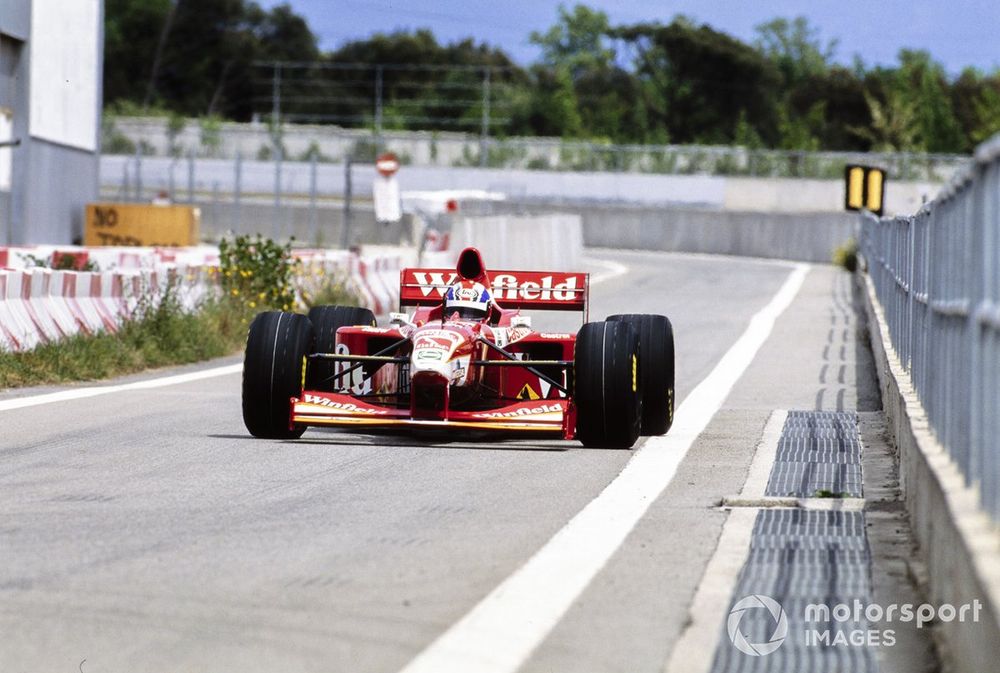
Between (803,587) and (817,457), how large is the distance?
426 centimetres

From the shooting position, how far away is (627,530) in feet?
26.7

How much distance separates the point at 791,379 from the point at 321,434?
681 cm

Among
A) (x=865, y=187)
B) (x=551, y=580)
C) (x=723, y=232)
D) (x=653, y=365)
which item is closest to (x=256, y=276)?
(x=653, y=365)

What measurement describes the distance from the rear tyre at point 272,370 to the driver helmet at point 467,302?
3.55ft

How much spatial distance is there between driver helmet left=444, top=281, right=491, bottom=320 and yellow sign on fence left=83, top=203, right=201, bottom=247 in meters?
29.0

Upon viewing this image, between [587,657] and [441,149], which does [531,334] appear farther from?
[441,149]

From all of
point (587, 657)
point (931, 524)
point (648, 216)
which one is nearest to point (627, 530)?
point (931, 524)

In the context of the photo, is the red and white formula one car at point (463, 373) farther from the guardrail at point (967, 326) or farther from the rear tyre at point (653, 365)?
the guardrail at point (967, 326)

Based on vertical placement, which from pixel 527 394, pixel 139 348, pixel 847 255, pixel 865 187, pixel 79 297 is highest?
pixel 865 187

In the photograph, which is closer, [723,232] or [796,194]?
[723,232]

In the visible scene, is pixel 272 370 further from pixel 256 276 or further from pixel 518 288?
pixel 256 276

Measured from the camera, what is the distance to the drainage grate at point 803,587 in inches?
227

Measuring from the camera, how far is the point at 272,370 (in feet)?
37.2

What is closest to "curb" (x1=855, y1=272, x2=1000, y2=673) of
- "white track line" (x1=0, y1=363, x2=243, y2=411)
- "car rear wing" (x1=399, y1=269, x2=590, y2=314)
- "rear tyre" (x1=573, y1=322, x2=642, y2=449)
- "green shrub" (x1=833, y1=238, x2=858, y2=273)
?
"rear tyre" (x1=573, y1=322, x2=642, y2=449)
